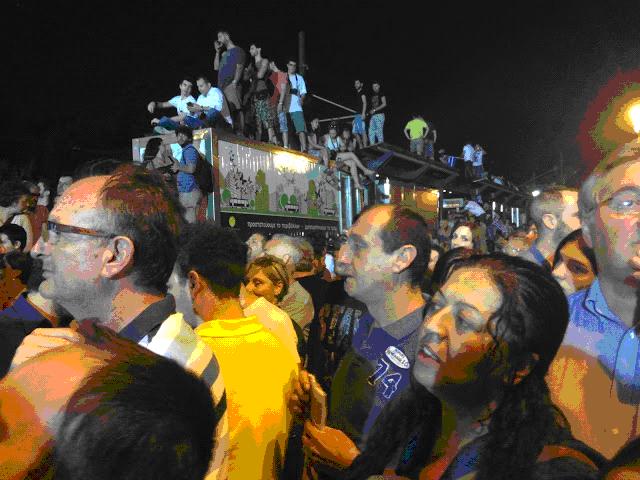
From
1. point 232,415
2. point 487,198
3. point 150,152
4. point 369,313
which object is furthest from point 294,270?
point 487,198

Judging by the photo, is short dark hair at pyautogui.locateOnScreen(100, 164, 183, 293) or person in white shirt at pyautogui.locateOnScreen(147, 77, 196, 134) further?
person in white shirt at pyautogui.locateOnScreen(147, 77, 196, 134)

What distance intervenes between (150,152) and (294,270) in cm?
558

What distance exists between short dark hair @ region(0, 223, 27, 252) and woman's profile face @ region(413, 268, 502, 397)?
437cm

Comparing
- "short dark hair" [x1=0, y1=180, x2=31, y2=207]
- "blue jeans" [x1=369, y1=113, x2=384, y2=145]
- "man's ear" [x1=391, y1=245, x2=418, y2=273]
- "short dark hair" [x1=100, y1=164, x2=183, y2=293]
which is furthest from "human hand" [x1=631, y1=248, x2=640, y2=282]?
"blue jeans" [x1=369, y1=113, x2=384, y2=145]

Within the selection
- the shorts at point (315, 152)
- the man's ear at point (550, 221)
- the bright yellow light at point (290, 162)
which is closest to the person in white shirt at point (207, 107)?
the bright yellow light at point (290, 162)

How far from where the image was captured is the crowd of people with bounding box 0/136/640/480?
935 millimetres

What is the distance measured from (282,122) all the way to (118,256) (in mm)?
11682

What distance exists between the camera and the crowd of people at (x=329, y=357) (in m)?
0.94

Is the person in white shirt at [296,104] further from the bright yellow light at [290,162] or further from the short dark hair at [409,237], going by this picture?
the short dark hair at [409,237]

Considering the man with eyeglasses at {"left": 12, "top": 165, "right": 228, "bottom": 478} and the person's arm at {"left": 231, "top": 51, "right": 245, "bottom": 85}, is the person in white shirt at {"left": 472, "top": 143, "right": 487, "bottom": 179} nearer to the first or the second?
the person's arm at {"left": 231, "top": 51, "right": 245, "bottom": 85}

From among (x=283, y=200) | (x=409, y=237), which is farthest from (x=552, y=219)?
(x=283, y=200)

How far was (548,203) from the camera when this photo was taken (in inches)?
156

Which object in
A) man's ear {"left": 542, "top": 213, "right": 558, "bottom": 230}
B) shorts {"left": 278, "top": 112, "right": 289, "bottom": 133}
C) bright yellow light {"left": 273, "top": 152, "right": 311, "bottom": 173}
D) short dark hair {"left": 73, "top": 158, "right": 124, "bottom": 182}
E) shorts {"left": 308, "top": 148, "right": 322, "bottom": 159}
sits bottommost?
man's ear {"left": 542, "top": 213, "right": 558, "bottom": 230}

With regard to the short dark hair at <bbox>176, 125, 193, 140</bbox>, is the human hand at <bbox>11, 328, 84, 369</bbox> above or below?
below
